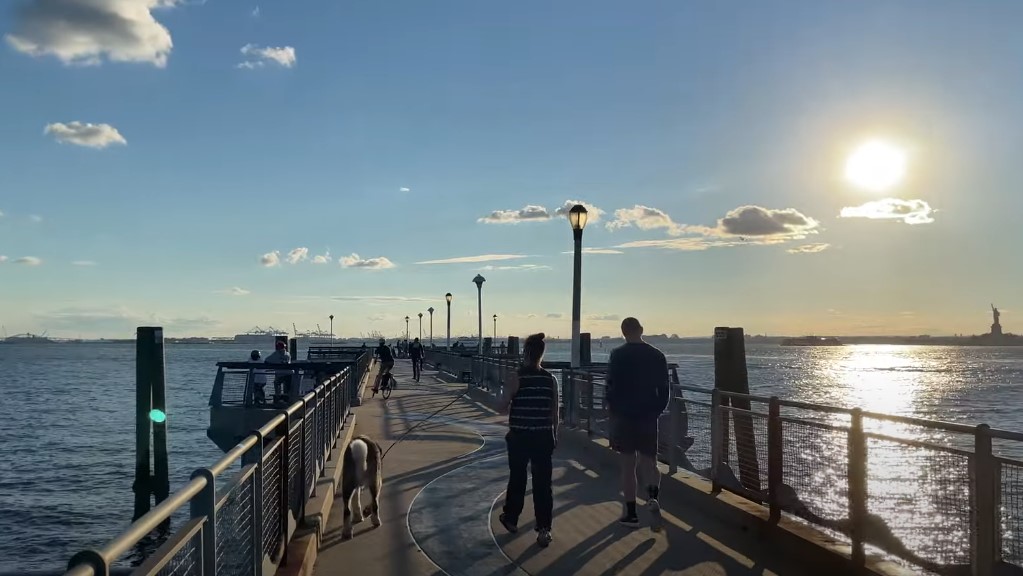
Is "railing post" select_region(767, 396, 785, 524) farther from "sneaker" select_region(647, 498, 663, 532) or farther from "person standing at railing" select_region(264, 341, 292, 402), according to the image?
"person standing at railing" select_region(264, 341, 292, 402)

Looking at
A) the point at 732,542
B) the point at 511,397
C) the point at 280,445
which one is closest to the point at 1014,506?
the point at 732,542

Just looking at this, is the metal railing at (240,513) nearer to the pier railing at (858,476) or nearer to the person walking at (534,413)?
the person walking at (534,413)

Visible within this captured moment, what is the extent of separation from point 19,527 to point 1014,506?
59.8ft

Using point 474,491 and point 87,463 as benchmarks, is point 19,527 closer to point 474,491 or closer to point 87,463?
point 87,463

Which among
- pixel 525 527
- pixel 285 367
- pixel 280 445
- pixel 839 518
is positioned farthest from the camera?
pixel 285 367

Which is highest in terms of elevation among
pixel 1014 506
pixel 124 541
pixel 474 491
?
pixel 124 541

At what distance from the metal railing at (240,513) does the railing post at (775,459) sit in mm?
4276

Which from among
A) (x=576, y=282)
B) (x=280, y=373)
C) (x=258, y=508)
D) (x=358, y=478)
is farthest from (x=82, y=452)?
(x=258, y=508)

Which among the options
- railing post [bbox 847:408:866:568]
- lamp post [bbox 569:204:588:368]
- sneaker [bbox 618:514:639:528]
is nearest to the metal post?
lamp post [bbox 569:204:588:368]

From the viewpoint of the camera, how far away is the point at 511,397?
8.05m

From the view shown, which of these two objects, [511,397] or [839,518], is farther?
[511,397]

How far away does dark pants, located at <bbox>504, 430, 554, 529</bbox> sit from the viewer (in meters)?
7.87

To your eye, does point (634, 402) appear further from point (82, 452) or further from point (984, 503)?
point (82, 452)

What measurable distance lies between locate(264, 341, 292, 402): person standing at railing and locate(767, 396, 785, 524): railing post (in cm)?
1414
